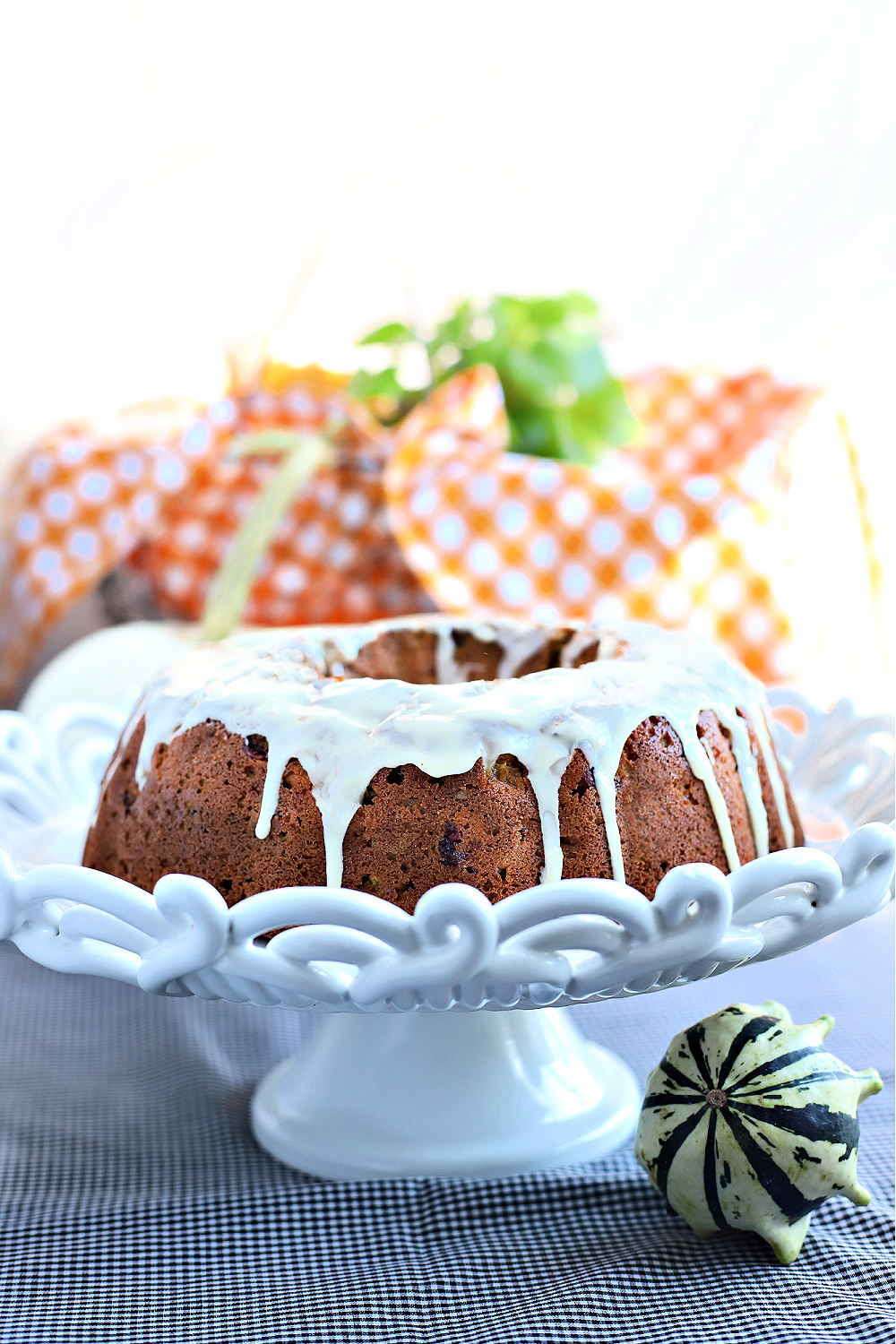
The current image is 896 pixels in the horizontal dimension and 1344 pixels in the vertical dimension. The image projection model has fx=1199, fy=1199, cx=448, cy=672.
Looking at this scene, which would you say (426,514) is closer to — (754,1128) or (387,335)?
(387,335)

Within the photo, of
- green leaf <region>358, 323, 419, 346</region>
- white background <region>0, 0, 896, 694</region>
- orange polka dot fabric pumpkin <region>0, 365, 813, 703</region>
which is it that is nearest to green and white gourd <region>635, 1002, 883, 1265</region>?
orange polka dot fabric pumpkin <region>0, 365, 813, 703</region>

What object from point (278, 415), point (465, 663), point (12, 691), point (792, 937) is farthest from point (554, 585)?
point (792, 937)

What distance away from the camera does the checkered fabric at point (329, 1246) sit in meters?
0.56

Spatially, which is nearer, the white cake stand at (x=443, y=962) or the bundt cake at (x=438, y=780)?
the white cake stand at (x=443, y=962)

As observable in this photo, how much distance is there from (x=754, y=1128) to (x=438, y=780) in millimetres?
228

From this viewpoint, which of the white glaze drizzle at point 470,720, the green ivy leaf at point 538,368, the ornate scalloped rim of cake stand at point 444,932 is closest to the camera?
the ornate scalloped rim of cake stand at point 444,932

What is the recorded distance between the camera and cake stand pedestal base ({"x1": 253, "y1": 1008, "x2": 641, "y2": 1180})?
0.68 metres

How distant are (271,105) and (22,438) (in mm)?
522

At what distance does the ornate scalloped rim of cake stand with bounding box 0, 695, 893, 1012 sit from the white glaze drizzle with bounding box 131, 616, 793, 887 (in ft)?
0.29

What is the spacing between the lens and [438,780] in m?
0.63

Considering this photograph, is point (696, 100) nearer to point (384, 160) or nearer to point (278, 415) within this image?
point (384, 160)

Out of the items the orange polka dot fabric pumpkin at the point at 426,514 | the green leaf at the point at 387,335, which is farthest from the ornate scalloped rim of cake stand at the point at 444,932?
the green leaf at the point at 387,335

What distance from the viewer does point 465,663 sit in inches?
32.4

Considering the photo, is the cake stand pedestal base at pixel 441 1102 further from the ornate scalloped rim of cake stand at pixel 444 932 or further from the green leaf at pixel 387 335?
the green leaf at pixel 387 335
